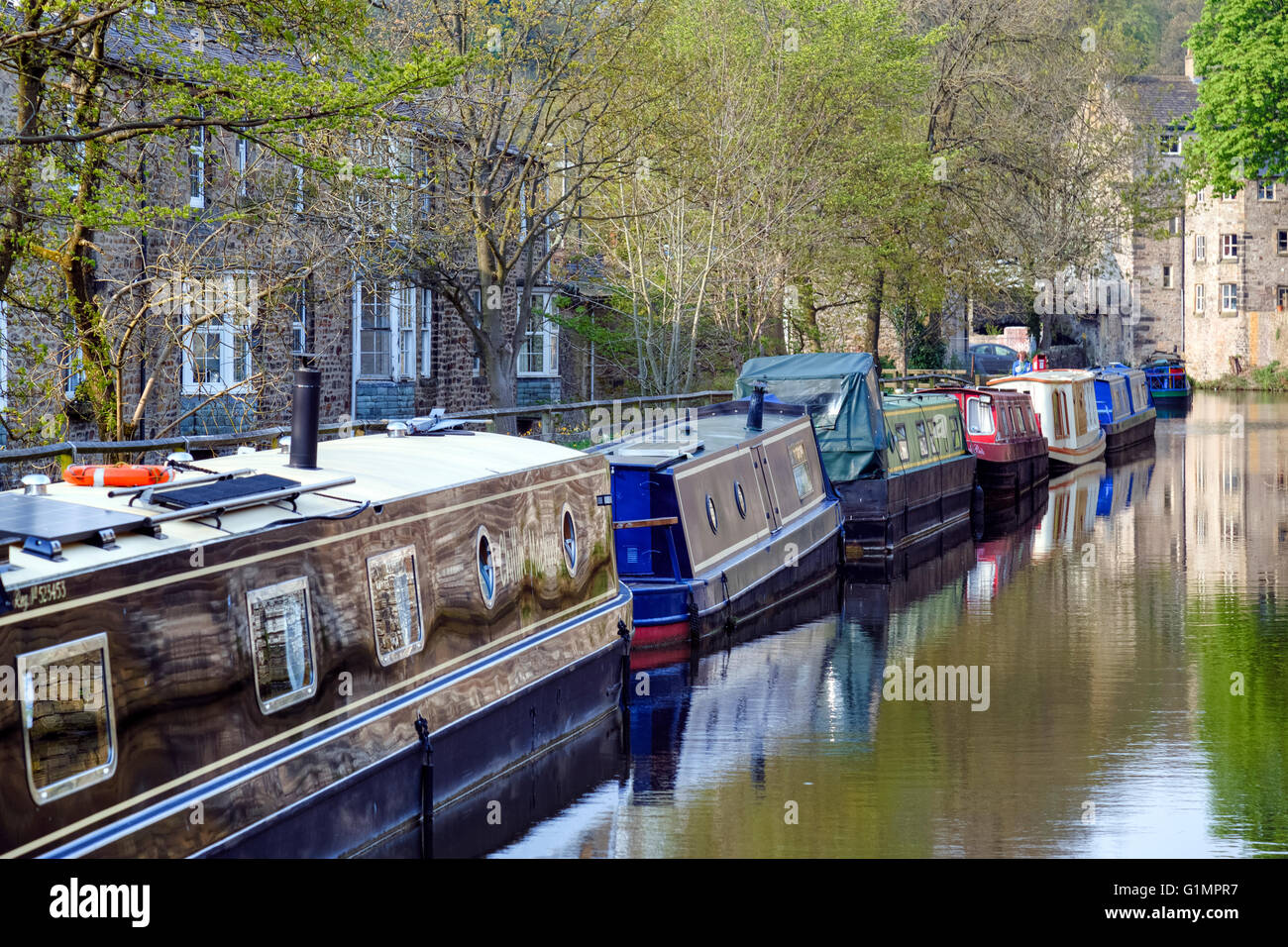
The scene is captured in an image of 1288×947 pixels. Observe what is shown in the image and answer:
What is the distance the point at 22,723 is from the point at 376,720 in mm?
2798

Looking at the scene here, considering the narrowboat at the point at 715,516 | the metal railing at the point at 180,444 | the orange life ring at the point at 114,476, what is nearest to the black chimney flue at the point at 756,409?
the narrowboat at the point at 715,516

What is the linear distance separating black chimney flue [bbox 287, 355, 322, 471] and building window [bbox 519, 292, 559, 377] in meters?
26.0

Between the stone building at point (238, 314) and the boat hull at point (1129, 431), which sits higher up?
the stone building at point (238, 314)

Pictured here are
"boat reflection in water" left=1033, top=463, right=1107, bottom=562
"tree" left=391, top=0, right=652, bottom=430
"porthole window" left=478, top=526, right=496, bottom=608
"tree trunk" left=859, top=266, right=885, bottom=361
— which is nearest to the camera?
"porthole window" left=478, top=526, right=496, bottom=608

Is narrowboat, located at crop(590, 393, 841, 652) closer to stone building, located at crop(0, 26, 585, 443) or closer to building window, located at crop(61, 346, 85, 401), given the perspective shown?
stone building, located at crop(0, 26, 585, 443)

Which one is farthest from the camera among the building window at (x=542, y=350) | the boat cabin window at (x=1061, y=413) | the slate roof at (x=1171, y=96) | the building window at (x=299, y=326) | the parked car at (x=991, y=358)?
the slate roof at (x=1171, y=96)

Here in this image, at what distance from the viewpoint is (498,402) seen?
2684 cm

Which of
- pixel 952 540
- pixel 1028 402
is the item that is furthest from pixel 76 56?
pixel 1028 402

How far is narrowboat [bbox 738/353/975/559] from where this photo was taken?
73.6ft

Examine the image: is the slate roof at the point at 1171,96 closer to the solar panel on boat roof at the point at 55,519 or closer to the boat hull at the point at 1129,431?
the boat hull at the point at 1129,431

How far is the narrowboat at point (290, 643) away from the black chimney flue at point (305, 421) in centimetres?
1

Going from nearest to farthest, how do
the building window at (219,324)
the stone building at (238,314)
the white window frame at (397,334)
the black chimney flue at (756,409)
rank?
1. the stone building at (238,314)
2. the building window at (219,324)
3. the black chimney flue at (756,409)
4. the white window frame at (397,334)

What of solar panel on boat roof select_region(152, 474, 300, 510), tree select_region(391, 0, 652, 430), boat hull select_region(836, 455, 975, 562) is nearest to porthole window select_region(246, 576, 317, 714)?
solar panel on boat roof select_region(152, 474, 300, 510)

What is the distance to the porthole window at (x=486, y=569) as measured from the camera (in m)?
10.3
